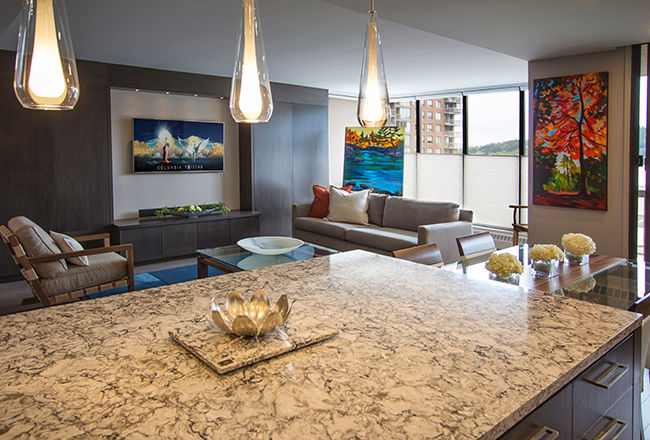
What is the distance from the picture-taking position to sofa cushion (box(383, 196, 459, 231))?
5.76 meters

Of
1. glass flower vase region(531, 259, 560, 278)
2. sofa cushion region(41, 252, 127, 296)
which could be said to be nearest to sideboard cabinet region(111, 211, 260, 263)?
sofa cushion region(41, 252, 127, 296)

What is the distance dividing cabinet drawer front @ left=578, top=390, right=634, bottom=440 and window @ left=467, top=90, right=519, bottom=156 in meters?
6.15

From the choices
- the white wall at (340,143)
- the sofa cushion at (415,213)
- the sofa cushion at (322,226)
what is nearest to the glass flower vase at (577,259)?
the sofa cushion at (415,213)

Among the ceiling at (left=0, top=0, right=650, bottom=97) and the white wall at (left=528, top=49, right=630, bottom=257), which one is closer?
the ceiling at (left=0, top=0, right=650, bottom=97)

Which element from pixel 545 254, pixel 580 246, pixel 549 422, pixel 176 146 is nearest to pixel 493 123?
pixel 176 146

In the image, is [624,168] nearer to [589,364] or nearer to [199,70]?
[589,364]

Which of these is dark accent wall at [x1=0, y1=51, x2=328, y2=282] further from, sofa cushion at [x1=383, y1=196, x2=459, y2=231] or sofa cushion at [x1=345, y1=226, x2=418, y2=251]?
sofa cushion at [x1=383, y1=196, x2=459, y2=231]

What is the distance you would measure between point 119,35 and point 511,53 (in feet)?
11.8

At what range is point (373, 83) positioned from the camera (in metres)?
1.71

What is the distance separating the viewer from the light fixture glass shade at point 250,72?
4.74 ft

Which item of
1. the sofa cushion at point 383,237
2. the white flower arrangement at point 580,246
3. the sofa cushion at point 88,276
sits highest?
the white flower arrangement at point 580,246

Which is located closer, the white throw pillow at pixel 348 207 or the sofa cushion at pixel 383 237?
the sofa cushion at pixel 383 237

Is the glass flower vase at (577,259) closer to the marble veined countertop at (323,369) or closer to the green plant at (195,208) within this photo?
the marble veined countertop at (323,369)

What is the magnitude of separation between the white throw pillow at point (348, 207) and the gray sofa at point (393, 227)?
0.12 metres
